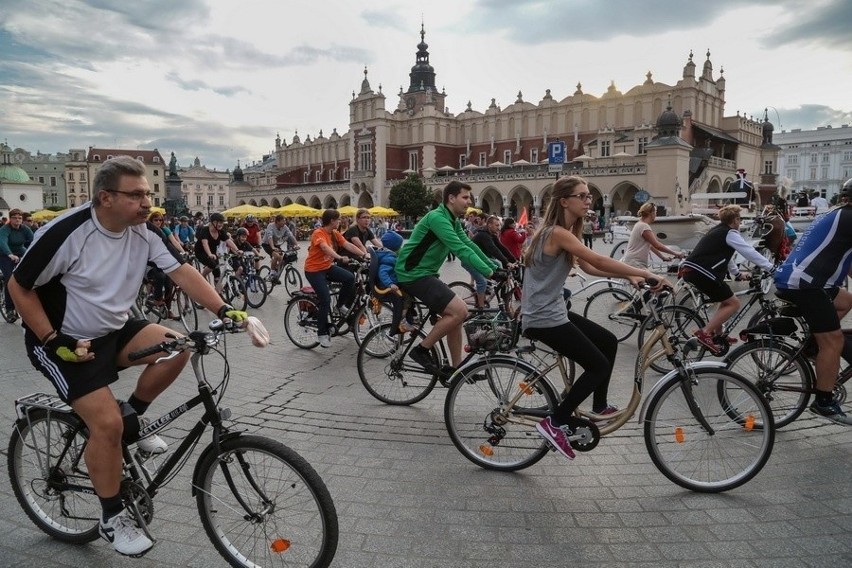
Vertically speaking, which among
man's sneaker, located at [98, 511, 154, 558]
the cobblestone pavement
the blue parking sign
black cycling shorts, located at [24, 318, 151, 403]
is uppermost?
the blue parking sign

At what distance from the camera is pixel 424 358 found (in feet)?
16.2

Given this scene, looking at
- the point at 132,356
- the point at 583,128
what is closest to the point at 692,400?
the point at 132,356

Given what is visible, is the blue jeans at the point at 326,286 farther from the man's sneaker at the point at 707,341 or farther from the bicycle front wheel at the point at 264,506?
the bicycle front wheel at the point at 264,506

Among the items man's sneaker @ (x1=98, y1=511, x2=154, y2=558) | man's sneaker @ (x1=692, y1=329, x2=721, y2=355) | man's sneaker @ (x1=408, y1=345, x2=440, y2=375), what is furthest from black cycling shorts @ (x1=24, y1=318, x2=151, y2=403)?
man's sneaker @ (x1=692, y1=329, x2=721, y2=355)

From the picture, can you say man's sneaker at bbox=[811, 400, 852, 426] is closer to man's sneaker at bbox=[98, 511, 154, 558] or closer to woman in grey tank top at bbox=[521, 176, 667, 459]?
woman in grey tank top at bbox=[521, 176, 667, 459]

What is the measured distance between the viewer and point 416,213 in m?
53.6

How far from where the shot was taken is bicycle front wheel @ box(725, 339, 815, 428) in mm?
4199

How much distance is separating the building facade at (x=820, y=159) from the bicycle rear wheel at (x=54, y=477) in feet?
365

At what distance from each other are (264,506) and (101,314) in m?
1.15

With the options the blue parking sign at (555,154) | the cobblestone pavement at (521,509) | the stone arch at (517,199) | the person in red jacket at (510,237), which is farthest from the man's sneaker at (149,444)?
the stone arch at (517,199)

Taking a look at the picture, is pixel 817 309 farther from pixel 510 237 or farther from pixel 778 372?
pixel 510 237

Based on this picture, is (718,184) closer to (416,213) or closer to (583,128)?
(583,128)

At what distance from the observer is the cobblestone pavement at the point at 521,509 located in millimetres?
2770

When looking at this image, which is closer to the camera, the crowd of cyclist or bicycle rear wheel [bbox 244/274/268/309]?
the crowd of cyclist
